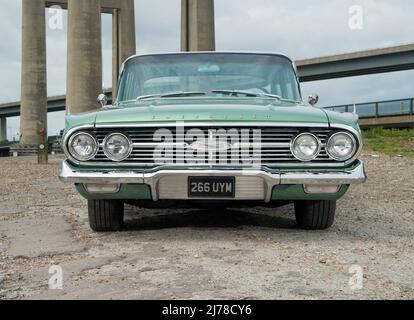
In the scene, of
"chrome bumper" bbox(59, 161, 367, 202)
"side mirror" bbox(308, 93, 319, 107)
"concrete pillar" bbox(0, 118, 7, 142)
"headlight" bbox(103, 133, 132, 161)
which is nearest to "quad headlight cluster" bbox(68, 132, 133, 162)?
"headlight" bbox(103, 133, 132, 161)

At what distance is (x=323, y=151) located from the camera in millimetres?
4023

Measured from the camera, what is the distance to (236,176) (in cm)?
385

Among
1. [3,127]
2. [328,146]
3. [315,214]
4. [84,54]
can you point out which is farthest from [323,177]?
[3,127]

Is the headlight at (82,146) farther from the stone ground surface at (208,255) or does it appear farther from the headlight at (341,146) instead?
the headlight at (341,146)

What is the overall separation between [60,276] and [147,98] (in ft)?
7.41

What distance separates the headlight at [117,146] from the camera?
399 centimetres

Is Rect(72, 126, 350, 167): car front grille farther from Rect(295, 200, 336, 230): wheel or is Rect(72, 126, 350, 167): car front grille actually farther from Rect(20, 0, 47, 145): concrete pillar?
Rect(20, 0, 47, 145): concrete pillar

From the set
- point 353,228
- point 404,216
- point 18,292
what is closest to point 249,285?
point 18,292

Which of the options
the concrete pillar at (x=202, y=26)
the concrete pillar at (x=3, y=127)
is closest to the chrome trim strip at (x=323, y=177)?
the concrete pillar at (x=202, y=26)

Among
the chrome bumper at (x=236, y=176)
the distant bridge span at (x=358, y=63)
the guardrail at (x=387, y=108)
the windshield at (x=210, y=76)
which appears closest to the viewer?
the chrome bumper at (x=236, y=176)

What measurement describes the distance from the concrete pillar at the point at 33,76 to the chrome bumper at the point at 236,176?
36433mm

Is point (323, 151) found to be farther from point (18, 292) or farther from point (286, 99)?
point (18, 292)

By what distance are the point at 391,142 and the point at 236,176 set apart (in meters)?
14.6

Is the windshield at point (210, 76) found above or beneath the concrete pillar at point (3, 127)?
above
